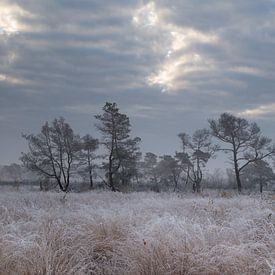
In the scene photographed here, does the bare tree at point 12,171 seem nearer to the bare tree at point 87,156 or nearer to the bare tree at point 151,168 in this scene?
the bare tree at point 151,168

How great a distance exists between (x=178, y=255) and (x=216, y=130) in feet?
125

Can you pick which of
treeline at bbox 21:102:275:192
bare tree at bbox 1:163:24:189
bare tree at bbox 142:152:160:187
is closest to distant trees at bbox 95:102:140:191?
treeline at bbox 21:102:275:192

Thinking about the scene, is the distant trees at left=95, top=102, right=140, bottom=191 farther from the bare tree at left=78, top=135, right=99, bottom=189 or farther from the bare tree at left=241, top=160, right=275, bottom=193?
the bare tree at left=241, top=160, right=275, bottom=193

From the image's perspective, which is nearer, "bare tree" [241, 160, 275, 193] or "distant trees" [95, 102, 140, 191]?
"distant trees" [95, 102, 140, 191]

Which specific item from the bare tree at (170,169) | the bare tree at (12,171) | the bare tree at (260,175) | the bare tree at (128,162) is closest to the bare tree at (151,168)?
the bare tree at (170,169)

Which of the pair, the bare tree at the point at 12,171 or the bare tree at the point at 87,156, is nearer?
the bare tree at the point at 87,156

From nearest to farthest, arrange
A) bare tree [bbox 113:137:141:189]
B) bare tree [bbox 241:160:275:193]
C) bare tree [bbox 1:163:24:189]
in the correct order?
bare tree [bbox 113:137:141:189] < bare tree [bbox 241:160:275:193] < bare tree [bbox 1:163:24:189]

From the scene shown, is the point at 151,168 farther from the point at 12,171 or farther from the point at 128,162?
the point at 12,171

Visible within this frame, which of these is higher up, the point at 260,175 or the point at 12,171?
the point at 12,171

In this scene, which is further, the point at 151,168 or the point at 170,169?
the point at 151,168

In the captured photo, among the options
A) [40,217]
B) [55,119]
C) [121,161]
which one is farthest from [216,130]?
[40,217]

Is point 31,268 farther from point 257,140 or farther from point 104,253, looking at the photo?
point 257,140

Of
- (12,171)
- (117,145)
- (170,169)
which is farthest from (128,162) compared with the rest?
(12,171)

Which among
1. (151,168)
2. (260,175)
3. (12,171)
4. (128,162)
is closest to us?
(128,162)
